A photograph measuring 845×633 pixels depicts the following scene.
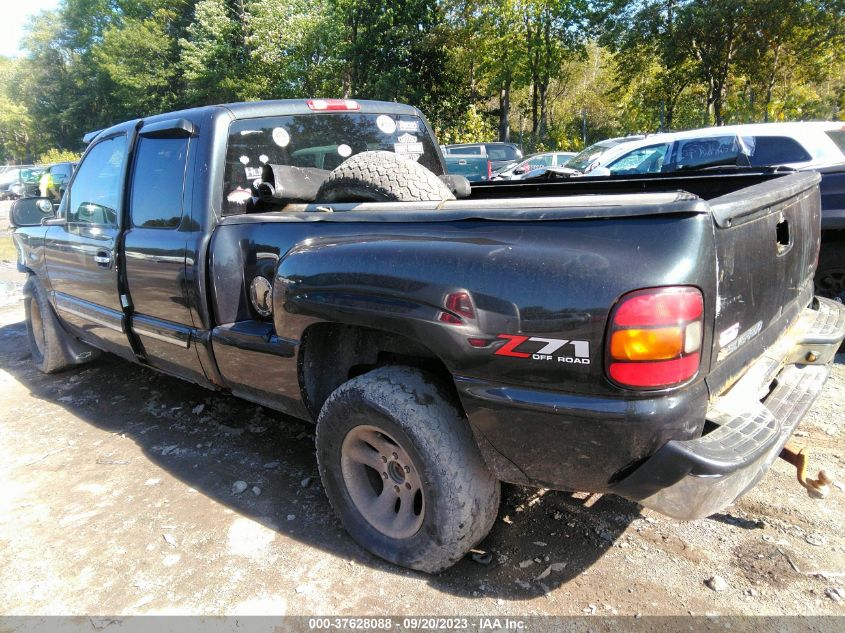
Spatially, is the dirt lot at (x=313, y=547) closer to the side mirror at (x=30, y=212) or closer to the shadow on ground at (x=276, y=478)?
the shadow on ground at (x=276, y=478)

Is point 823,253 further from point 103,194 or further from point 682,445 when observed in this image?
point 103,194

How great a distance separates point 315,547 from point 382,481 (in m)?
0.43

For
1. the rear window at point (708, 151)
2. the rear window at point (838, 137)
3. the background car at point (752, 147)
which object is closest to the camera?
the background car at point (752, 147)

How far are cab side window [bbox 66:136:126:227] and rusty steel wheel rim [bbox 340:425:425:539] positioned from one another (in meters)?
2.38

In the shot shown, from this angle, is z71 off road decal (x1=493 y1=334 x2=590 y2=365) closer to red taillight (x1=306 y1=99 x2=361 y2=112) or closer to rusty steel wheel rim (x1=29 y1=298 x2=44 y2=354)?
red taillight (x1=306 y1=99 x2=361 y2=112)

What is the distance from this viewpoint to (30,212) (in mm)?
4797

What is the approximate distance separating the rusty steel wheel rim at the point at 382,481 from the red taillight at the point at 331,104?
7.04 feet

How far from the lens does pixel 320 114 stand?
3551mm

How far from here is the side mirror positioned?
4.67 meters

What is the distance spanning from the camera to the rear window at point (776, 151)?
19.0 feet

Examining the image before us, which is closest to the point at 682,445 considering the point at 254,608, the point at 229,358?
the point at 254,608

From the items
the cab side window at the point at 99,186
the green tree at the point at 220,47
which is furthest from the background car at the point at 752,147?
the green tree at the point at 220,47

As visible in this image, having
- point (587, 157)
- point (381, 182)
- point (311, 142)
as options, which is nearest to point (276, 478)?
point (381, 182)

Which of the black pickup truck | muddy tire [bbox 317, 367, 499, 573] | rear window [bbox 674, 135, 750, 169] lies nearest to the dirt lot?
muddy tire [bbox 317, 367, 499, 573]
